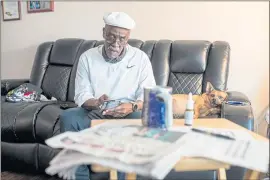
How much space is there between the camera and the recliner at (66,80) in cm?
189

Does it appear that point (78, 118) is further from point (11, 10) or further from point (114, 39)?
point (11, 10)

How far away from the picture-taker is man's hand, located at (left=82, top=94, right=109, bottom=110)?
155 cm

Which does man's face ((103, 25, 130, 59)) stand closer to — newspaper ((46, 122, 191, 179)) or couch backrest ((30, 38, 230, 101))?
couch backrest ((30, 38, 230, 101))

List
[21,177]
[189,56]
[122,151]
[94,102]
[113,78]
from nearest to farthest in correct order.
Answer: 1. [122,151]
2. [94,102]
3. [113,78]
4. [21,177]
5. [189,56]

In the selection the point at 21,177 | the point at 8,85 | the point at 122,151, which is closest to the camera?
the point at 122,151

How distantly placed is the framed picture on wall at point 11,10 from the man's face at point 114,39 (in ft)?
5.62

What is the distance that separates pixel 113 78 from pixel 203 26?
109 centimetres

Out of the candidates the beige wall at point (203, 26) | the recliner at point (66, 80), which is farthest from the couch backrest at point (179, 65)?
the beige wall at point (203, 26)

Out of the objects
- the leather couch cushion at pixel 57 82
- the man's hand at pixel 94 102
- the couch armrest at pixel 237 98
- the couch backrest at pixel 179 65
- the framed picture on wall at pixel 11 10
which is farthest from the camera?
the framed picture on wall at pixel 11 10

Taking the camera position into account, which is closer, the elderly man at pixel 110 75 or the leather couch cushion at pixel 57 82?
the elderly man at pixel 110 75

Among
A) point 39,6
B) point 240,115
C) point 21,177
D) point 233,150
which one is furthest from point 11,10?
point 233,150

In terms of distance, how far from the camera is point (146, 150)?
2.51 feet

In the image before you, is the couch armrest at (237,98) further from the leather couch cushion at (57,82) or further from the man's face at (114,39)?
the leather couch cushion at (57,82)

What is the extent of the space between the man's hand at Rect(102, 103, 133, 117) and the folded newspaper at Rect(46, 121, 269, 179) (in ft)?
1.73
